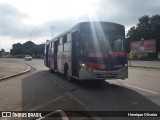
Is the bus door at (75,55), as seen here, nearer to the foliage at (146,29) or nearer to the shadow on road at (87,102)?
the shadow on road at (87,102)

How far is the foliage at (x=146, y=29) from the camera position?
348ft

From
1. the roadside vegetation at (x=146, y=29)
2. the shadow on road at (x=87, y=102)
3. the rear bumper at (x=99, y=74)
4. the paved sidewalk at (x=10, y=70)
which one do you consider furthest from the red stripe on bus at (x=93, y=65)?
the roadside vegetation at (x=146, y=29)

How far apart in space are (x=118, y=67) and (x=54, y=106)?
5.78m

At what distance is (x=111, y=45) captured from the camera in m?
15.6

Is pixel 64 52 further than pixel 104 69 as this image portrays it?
Yes

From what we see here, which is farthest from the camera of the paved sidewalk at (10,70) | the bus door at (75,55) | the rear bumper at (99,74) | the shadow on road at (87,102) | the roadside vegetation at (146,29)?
the roadside vegetation at (146,29)

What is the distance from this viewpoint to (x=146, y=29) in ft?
362

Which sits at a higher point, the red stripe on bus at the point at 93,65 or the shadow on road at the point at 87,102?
the red stripe on bus at the point at 93,65

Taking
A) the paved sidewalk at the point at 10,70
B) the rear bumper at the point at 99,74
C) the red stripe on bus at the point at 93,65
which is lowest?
the paved sidewalk at the point at 10,70

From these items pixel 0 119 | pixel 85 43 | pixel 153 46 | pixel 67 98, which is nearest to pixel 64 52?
pixel 85 43

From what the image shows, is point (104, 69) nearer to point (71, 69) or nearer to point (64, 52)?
point (71, 69)

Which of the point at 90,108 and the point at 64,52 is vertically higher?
the point at 64,52

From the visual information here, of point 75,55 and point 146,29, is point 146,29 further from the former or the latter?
point 75,55

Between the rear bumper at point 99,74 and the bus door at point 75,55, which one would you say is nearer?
the rear bumper at point 99,74
